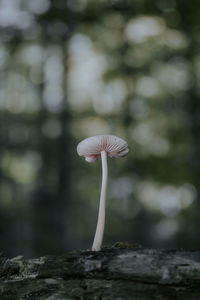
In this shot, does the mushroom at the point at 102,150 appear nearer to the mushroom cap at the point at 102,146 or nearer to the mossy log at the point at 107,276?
the mushroom cap at the point at 102,146

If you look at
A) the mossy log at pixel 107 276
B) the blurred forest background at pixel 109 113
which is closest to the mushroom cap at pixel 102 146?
the mossy log at pixel 107 276

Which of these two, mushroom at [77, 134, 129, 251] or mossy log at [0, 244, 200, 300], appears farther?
mushroom at [77, 134, 129, 251]

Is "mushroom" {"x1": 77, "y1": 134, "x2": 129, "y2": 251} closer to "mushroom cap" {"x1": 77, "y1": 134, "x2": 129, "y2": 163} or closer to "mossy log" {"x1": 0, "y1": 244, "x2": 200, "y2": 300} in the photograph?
"mushroom cap" {"x1": 77, "y1": 134, "x2": 129, "y2": 163}

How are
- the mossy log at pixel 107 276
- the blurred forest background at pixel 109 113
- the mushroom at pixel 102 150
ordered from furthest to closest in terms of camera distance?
the blurred forest background at pixel 109 113 < the mushroom at pixel 102 150 < the mossy log at pixel 107 276

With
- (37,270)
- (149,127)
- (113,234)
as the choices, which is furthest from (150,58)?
(37,270)

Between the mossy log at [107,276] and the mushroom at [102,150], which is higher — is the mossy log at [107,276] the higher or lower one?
the lower one

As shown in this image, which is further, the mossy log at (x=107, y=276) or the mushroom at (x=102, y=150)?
the mushroom at (x=102, y=150)

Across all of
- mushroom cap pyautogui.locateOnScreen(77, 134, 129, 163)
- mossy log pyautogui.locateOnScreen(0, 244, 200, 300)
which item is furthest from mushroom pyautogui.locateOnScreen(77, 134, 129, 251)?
mossy log pyautogui.locateOnScreen(0, 244, 200, 300)

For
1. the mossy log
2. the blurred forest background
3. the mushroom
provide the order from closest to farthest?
the mossy log → the mushroom → the blurred forest background

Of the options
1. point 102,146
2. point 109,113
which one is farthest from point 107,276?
point 109,113
